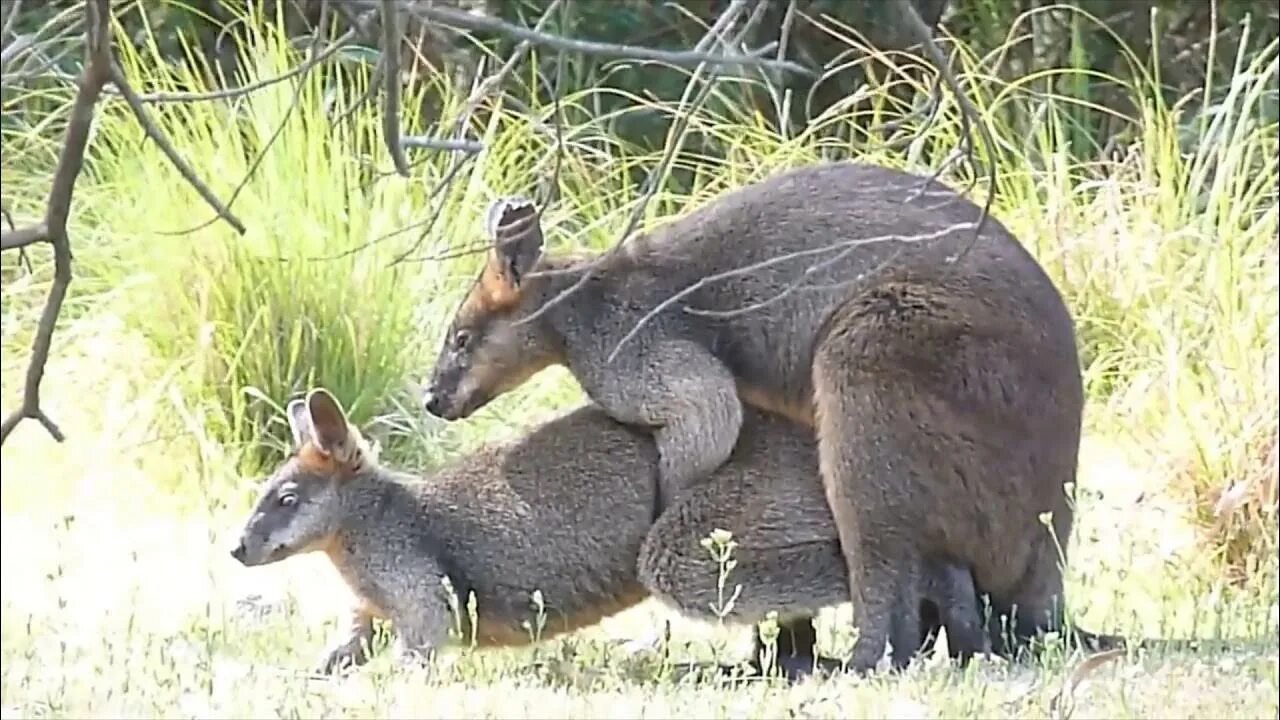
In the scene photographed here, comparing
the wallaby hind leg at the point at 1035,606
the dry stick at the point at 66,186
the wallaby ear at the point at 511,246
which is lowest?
the wallaby hind leg at the point at 1035,606

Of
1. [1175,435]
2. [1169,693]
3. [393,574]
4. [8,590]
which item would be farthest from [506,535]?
[1175,435]

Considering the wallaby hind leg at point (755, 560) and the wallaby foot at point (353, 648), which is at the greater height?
the wallaby hind leg at point (755, 560)

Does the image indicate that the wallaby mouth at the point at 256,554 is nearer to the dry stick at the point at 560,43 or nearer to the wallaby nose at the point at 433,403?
the wallaby nose at the point at 433,403

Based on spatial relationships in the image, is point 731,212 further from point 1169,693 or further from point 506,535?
point 1169,693

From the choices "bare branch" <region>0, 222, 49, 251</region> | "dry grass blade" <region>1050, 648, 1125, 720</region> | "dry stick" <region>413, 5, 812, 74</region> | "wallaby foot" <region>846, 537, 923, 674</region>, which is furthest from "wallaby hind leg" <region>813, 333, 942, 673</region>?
"bare branch" <region>0, 222, 49, 251</region>

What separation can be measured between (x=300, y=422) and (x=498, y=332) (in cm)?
31

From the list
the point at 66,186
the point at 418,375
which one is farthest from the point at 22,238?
the point at 418,375

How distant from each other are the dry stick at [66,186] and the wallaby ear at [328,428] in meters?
1.73

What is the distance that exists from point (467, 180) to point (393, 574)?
1.57 metres

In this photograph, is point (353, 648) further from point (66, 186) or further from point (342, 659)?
point (66, 186)

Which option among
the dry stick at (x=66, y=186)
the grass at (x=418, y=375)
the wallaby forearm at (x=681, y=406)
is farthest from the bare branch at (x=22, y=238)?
Result: the wallaby forearm at (x=681, y=406)

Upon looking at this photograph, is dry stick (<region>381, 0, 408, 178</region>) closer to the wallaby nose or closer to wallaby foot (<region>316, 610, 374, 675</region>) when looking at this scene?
wallaby foot (<region>316, 610, 374, 675</region>)

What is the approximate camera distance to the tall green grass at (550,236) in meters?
4.16

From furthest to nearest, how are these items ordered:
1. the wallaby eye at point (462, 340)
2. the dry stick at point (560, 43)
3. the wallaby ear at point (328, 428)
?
the wallaby eye at point (462, 340), the wallaby ear at point (328, 428), the dry stick at point (560, 43)
